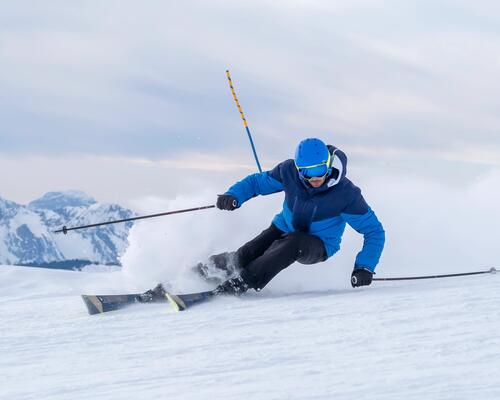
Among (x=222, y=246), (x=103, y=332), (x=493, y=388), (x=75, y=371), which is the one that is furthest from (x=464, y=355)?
(x=222, y=246)

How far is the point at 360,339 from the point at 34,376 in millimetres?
1778

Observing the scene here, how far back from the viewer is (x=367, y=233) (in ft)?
18.6

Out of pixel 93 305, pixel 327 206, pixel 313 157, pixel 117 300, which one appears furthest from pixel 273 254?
pixel 93 305

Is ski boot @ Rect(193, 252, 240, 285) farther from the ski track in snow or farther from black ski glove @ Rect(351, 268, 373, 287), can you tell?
black ski glove @ Rect(351, 268, 373, 287)

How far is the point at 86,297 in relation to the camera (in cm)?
549

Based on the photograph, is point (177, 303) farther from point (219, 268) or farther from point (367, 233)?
point (367, 233)

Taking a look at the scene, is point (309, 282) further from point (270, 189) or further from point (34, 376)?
point (34, 376)

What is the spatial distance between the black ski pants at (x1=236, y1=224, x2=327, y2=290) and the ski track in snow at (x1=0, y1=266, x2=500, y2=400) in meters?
0.22

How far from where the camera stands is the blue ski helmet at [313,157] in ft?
17.3

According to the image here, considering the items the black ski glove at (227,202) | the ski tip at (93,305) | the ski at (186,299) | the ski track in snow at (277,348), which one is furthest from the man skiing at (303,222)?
the ski tip at (93,305)

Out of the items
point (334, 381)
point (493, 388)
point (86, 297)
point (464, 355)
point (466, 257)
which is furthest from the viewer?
point (466, 257)

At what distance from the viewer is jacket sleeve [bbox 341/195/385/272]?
18.2 feet

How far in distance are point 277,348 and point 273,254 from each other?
202 cm

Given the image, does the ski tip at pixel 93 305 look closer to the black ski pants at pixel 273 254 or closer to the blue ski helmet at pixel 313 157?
the black ski pants at pixel 273 254
